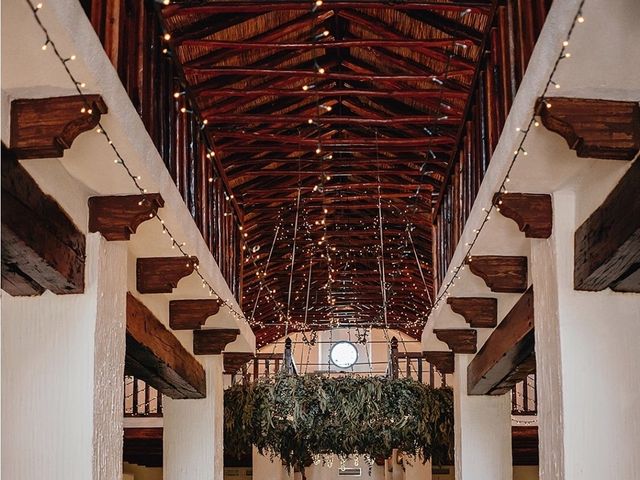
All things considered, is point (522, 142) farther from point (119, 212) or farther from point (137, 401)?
point (137, 401)

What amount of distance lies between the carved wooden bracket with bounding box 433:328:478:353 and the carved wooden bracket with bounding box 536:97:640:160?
5607 millimetres

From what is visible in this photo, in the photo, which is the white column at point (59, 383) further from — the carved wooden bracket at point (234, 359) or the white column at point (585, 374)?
the carved wooden bracket at point (234, 359)

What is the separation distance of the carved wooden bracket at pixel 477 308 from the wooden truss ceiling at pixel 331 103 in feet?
5.00

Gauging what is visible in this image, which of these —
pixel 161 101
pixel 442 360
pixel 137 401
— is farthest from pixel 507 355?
pixel 137 401

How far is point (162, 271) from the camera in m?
7.48

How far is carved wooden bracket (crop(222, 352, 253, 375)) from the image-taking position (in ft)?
40.3

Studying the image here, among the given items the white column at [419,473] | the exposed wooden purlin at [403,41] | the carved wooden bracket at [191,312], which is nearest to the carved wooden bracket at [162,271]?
the carved wooden bracket at [191,312]

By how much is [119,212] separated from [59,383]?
944mm

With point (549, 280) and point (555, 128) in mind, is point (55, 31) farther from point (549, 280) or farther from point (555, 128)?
point (549, 280)

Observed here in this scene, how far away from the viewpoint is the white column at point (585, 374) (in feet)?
17.8

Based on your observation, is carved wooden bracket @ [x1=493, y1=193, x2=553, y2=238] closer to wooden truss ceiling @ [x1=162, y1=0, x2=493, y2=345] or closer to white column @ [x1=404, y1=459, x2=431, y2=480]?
wooden truss ceiling @ [x1=162, y1=0, x2=493, y2=345]

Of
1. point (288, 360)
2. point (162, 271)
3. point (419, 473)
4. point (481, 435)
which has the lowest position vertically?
point (419, 473)

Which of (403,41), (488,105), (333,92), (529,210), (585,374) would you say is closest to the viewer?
(585,374)

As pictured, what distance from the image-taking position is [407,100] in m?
9.93
